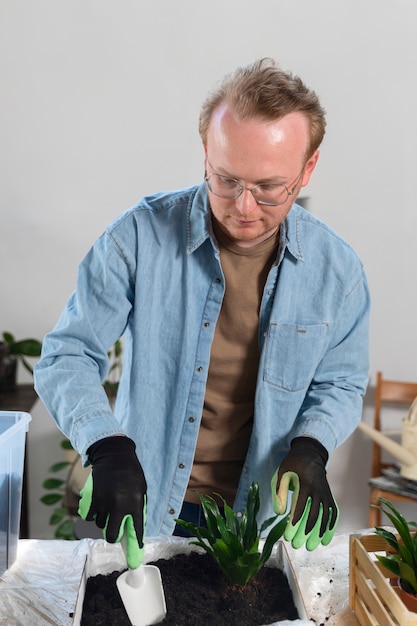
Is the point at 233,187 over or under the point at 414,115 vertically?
under

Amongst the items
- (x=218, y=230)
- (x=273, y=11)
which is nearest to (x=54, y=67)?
(x=273, y=11)

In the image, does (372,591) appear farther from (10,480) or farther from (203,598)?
(10,480)

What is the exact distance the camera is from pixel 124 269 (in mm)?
1384

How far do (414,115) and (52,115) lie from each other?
4.59 feet

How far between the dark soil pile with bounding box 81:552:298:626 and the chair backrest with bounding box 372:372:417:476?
1.86 metres

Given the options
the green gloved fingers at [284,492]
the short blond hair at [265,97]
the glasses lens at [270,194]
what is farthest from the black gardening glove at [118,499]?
the short blond hair at [265,97]

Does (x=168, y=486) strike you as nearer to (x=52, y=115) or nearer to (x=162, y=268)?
(x=162, y=268)

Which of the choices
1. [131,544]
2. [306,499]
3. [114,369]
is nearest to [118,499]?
[131,544]

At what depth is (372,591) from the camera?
101 centimetres

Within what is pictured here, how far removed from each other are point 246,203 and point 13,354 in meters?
1.75

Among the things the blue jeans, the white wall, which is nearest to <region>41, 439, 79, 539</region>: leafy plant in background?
the white wall

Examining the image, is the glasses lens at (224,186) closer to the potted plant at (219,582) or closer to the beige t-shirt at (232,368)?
the beige t-shirt at (232,368)

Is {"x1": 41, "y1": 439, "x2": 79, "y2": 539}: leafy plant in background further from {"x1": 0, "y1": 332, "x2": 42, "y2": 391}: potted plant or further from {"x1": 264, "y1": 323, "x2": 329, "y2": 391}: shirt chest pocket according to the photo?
{"x1": 264, "y1": 323, "x2": 329, "y2": 391}: shirt chest pocket

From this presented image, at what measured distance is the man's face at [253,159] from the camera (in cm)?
117
